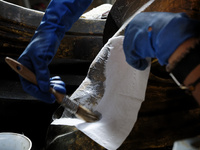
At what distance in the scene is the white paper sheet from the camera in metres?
0.92

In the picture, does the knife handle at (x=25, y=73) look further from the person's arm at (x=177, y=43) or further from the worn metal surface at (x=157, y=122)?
the person's arm at (x=177, y=43)

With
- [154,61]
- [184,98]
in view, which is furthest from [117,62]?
[184,98]

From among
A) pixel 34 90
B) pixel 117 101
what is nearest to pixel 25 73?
pixel 34 90

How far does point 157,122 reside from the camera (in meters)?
1.02

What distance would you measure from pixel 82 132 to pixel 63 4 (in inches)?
25.5

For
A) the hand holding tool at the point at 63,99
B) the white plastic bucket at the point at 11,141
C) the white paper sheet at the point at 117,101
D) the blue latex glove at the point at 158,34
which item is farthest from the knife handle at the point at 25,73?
the white plastic bucket at the point at 11,141

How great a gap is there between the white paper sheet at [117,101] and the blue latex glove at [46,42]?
0.26 m

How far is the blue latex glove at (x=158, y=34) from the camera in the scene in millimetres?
522

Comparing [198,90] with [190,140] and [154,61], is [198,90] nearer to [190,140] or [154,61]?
[190,140]

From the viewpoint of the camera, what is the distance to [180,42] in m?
0.52

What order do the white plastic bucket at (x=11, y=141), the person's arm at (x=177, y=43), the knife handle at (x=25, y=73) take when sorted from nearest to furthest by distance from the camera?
the person's arm at (x=177, y=43), the knife handle at (x=25, y=73), the white plastic bucket at (x=11, y=141)

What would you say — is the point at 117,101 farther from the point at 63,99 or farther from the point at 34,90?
the point at 34,90

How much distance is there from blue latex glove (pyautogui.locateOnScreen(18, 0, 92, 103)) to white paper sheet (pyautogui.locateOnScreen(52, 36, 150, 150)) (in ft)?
0.84

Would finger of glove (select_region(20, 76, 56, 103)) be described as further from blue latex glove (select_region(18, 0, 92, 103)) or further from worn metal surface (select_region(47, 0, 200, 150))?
worn metal surface (select_region(47, 0, 200, 150))
